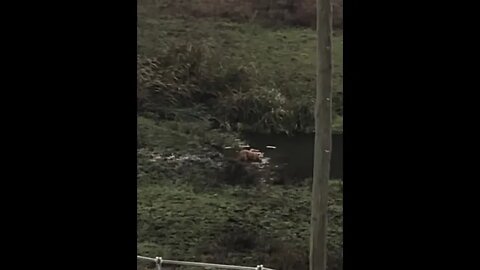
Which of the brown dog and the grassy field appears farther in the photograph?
the brown dog

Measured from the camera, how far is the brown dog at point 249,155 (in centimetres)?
182

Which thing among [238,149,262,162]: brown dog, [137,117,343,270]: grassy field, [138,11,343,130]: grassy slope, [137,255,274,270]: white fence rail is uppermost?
[138,11,343,130]: grassy slope

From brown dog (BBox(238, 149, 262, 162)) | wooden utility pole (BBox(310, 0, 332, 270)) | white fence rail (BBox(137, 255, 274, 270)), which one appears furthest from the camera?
brown dog (BBox(238, 149, 262, 162))

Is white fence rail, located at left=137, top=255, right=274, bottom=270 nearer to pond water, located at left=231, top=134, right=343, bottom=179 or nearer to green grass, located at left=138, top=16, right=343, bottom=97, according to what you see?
pond water, located at left=231, top=134, right=343, bottom=179

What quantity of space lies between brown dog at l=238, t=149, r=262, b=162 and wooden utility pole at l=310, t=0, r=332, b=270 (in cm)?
41

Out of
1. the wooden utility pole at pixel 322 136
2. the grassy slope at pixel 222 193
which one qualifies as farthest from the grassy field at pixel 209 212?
the wooden utility pole at pixel 322 136

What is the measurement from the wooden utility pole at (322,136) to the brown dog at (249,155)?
1.34 feet

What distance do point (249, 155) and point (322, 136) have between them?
484 millimetres

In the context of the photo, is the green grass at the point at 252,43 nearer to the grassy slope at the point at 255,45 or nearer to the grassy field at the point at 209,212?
the grassy slope at the point at 255,45

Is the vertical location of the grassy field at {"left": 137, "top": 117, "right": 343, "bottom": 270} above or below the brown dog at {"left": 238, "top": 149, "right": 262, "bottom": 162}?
below

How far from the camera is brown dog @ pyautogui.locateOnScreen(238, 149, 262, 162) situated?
1823 millimetres

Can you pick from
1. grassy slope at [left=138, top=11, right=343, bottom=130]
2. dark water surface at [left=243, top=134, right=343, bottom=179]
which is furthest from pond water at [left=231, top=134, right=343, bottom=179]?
grassy slope at [left=138, top=11, right=343, bottom=130]
